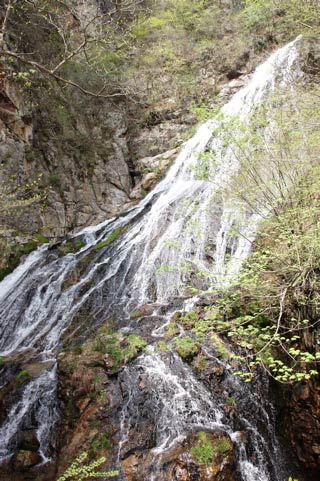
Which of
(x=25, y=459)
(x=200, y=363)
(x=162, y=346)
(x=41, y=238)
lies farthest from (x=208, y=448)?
(x=41, y=238)

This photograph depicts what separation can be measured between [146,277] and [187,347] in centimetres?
335

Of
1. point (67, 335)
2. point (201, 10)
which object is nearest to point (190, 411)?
point (67, 335)

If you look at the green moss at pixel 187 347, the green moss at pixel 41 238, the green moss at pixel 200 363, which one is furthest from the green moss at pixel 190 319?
the green moss at pixel 41 238

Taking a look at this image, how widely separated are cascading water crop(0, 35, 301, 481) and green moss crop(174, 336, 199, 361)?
0.18 meters

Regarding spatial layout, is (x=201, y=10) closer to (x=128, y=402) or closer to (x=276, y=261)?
(x=276, y=261)

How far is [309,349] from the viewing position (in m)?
5.12

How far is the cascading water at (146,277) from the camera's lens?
17.6ft

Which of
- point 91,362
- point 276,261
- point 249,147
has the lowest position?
point 91,362

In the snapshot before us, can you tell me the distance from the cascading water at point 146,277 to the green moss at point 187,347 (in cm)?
18

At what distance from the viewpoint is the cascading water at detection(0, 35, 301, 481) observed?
17.6 feet

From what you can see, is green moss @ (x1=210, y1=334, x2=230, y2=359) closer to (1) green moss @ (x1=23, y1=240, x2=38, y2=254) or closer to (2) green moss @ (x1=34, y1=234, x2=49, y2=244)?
(1) green moss @ (x1=23, y1=240, x2=38, y2=254)

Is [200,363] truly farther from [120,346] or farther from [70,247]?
[70,247]

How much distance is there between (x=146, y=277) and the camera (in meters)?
9.07

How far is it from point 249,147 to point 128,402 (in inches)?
196
